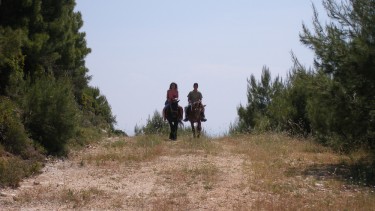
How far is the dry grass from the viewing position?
25.6 feet

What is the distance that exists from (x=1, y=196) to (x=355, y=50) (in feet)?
25.0

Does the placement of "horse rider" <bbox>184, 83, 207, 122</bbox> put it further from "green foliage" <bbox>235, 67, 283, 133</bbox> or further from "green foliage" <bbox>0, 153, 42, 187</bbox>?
"green foliage" <bbox>235, 67, 283, 133</bbox>

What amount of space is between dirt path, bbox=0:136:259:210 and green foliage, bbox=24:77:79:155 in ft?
2.19

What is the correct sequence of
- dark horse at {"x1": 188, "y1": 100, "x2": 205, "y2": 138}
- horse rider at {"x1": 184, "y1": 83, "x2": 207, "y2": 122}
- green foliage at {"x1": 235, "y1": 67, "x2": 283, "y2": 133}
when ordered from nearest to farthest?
dark horse at {"x1": 188, "y1": 100, "x2": 205, "y2": 138} → horse rider at {"x1": 184, "y1": 83, "x2": 207, "y2": 122} → green foliage at {"x1": 235, "y1": 67, "x2": 283, "y2": 133}

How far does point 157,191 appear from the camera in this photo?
8711 millimetres

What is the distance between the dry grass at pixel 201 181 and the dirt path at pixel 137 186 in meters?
0.02

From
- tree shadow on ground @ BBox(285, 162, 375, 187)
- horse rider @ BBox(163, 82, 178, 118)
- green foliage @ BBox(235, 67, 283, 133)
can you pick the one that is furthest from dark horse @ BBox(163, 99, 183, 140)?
green foliage @ BBox(235, 67, 283, 133)

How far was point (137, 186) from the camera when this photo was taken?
9.21m

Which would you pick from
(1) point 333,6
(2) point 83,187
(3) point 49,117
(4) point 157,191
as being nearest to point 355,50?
(1) point 333,6

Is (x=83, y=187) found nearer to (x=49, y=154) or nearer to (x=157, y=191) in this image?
(x=157, y=191)

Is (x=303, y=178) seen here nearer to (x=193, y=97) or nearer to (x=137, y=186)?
(x=137, y=186)

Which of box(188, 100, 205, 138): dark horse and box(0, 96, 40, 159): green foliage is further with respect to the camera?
box(188, 100, 205, 138): dark horse

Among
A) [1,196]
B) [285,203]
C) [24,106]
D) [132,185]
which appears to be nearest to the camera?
[285,203]

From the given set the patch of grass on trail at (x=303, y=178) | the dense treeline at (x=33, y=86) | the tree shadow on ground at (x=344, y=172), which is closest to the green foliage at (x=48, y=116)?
the dense treeline at (x=33, y=86)
